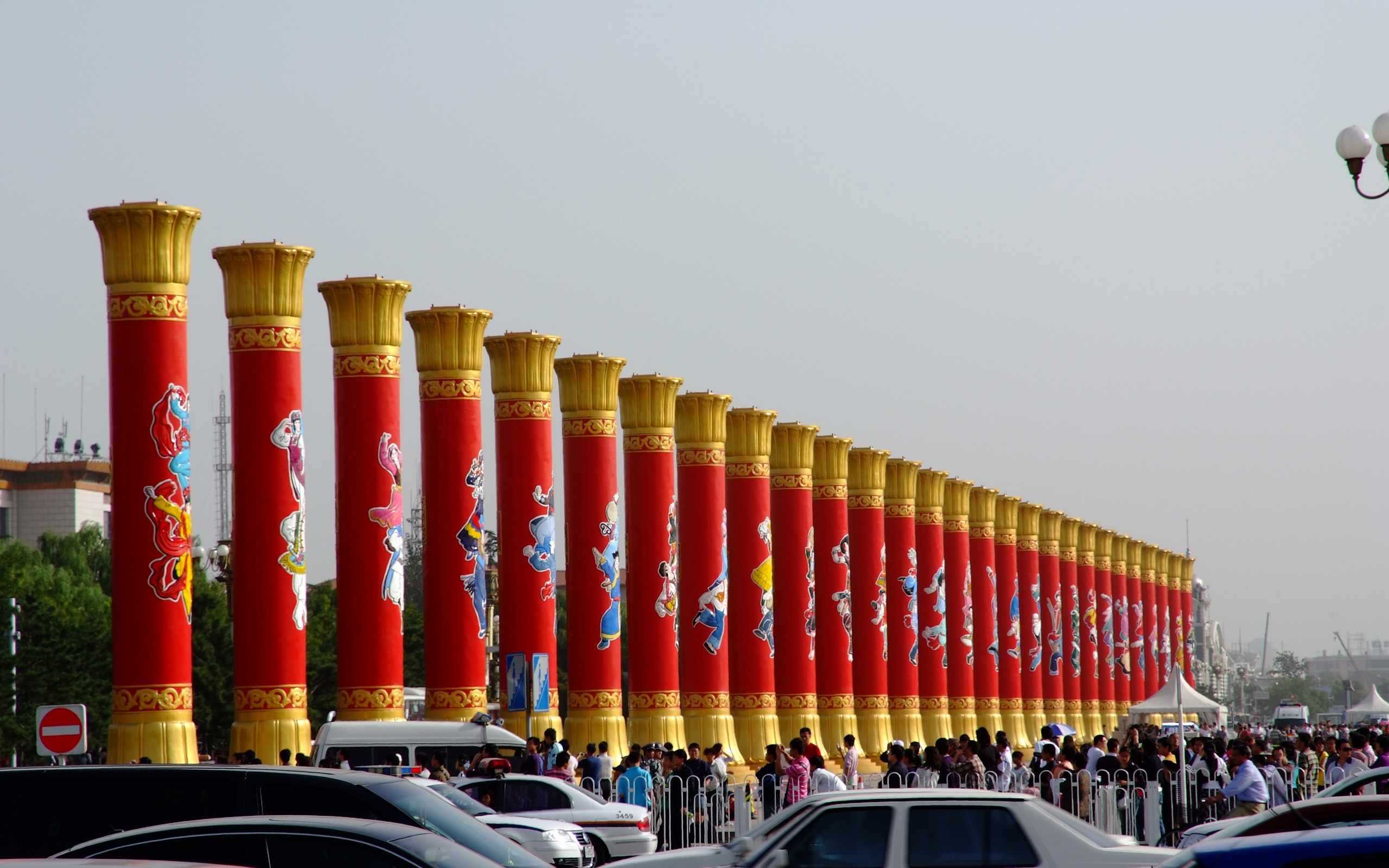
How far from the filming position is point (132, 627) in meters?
25.2

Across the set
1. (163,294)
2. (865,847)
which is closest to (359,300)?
(163,294)

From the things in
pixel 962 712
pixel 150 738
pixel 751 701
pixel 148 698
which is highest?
pixel 148 698

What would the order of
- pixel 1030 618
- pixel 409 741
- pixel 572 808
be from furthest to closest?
pixel 1030 618 → pixel 409 741 → pixel 572 808

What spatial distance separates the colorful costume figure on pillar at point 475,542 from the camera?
3055 cm

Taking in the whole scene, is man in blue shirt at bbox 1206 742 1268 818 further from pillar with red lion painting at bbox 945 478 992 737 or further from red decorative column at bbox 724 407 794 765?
pillar with red lion painting at bbox 945 478 992 737

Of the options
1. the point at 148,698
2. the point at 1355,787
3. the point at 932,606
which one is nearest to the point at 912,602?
the point at 932,606

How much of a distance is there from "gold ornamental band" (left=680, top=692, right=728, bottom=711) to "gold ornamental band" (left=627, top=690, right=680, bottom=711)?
2034 mm

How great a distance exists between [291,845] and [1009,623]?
57.7m

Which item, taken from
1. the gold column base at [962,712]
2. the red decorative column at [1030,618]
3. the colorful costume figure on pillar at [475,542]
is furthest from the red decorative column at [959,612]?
the colorful costume figure on pillar at [475,542]

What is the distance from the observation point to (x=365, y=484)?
28.2 m

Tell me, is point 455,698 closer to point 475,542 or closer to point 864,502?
point 475,542

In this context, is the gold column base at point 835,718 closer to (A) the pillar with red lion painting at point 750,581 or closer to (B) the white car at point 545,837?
(A) the pillar with red lion painting at point 750,581

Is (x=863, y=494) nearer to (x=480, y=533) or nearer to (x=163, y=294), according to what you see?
(x=480, y=533)

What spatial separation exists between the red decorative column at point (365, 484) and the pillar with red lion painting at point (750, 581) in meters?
14.2
